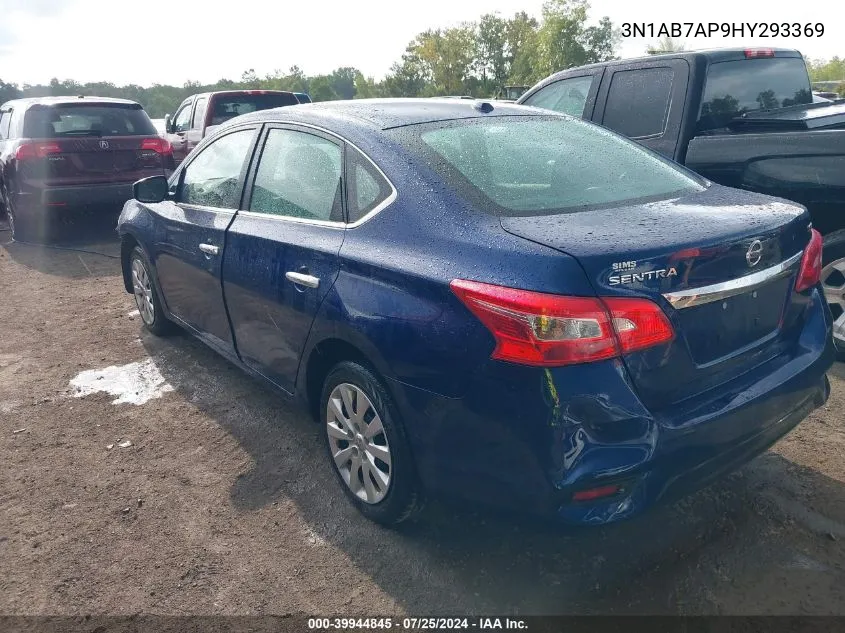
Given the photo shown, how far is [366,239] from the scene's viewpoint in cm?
267

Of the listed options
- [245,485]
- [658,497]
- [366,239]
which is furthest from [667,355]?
[245,485]

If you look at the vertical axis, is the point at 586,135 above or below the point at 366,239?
above

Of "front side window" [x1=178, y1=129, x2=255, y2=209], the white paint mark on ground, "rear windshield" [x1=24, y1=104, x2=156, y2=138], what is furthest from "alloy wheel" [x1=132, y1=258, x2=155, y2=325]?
"rear windshield" [x1=24, y1=104, x2=156, y2=138]

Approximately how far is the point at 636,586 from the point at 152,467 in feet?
7.78

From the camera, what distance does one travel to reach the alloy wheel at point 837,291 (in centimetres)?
417

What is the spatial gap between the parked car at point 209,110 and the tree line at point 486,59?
45527 mm

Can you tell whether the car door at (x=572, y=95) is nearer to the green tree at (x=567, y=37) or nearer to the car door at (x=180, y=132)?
the car door at (x=180, y=132)

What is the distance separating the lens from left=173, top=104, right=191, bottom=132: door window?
12.4 metres

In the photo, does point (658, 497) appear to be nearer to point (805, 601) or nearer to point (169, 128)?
point (805, 601)

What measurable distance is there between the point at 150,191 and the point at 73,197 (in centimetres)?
480

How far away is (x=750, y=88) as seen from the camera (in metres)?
4.96

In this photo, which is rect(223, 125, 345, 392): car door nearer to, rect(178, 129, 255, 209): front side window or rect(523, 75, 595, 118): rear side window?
rect(178, 129, 255, 209): front side window

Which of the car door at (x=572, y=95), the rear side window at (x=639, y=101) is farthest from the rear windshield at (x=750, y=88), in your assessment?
the car door at (x=572, y=95)

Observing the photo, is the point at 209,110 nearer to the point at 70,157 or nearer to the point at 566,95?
the point at 70,157
